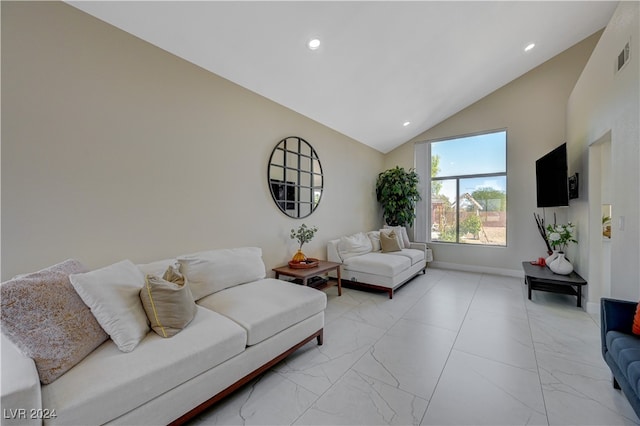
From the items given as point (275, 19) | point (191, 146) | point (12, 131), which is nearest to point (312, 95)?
point (275, 19)

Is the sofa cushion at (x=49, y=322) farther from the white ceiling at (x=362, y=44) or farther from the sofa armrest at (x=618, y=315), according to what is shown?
the sofa armrest at (x=618, y=315)

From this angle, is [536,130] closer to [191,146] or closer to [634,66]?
[634,66]

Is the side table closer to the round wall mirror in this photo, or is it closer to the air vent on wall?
the round wall mirror

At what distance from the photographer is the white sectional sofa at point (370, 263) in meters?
3.81

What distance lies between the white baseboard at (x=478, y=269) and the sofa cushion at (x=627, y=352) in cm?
354

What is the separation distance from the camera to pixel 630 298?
7.09ft

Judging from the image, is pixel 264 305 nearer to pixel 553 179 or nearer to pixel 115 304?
pixel 115 304

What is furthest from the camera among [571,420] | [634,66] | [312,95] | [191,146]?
[312,95]

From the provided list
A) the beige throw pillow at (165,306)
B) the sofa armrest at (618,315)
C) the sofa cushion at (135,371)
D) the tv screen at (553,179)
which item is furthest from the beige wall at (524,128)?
the beige throw pillow at (165,306)

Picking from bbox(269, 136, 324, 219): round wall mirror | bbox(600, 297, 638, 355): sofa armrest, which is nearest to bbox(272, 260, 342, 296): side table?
bbox(269, 136, 324, 219): round wall mirror

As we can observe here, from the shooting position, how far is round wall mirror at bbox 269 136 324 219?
138 inches

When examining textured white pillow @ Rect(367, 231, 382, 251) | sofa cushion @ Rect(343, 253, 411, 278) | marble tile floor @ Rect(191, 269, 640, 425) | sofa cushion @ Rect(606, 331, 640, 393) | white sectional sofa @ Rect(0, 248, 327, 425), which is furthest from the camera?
textured white pillow @ Rect(367, 231, 382, 251)

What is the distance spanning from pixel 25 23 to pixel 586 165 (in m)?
5.64

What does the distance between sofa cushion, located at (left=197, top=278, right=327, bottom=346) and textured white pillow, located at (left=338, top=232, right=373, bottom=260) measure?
1765mm
